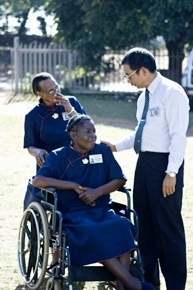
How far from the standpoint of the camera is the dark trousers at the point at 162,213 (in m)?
5.96

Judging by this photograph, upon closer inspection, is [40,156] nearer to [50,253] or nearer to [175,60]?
[50,253]

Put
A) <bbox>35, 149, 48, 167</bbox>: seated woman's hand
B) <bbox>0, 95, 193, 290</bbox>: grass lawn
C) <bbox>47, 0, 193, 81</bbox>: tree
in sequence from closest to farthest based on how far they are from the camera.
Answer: <bbox>35, 149, 48, 167</bbox>: seated woman's hand → <bbox>0, 95, 193, 290</bbox>: grass lawn → <bbox>47, 0, 193, 81</bbox>: tree

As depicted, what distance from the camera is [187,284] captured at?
6516 millimetres

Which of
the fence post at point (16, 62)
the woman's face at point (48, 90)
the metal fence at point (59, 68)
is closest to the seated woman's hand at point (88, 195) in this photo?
the woman's face at point (48, 90)

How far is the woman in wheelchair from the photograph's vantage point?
571 centimetres

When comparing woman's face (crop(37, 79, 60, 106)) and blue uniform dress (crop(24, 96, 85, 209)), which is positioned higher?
woman's face (crop(37, 79, 60, 106))

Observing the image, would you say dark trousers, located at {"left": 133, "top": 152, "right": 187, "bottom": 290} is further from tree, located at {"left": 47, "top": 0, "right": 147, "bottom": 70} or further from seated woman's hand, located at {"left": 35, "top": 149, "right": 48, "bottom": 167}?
tree, located at {"left": 47, "top": 0, "right": 147, "bottom": 70}

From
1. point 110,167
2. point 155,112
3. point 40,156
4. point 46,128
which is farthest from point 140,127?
point 46,128

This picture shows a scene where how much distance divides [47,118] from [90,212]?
3.83 ft

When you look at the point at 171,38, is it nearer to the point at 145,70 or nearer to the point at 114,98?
the point at 114,98

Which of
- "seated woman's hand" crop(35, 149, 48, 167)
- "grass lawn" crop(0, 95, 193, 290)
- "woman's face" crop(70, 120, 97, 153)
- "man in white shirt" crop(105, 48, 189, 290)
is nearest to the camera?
"man in white shirt" crop(105, 48, 189, 290)

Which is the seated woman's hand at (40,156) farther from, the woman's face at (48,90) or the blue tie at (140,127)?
the blue tie at (140,127)

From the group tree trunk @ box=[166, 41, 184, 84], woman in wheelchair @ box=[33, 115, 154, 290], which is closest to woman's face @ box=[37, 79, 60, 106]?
woman in wheelchair @ box=[33, 115, 154, 290]

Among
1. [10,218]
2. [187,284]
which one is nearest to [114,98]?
[10,218]
